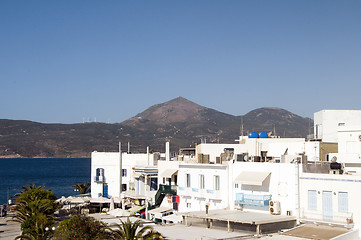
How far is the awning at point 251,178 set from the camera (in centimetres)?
2962

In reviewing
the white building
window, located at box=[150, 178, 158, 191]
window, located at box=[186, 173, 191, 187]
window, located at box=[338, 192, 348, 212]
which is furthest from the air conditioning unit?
the white building

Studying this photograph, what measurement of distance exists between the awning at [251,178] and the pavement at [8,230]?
1552cm

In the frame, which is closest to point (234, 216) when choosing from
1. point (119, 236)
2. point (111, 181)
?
point (119, 236)

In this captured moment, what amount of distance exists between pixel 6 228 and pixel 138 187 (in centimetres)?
1619

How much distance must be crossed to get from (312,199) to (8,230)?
22004 millimetres

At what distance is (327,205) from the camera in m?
26.7

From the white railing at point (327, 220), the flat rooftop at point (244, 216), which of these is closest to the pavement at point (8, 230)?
the flat rooftop at point (244, 216)

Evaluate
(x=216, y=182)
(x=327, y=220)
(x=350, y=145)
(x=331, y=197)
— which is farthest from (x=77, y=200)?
(x=331, y=197)

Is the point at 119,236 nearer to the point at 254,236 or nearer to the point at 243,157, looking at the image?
the point at 254,236

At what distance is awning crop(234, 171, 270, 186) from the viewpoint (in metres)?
29.6

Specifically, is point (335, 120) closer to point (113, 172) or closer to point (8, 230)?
point (113, 172)

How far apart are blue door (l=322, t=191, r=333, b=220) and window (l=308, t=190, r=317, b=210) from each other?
1.77ft

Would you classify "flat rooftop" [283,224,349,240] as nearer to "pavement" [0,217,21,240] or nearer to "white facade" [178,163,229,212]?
"white facade" [178,163,229,212]

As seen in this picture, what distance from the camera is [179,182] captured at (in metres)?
37.8
